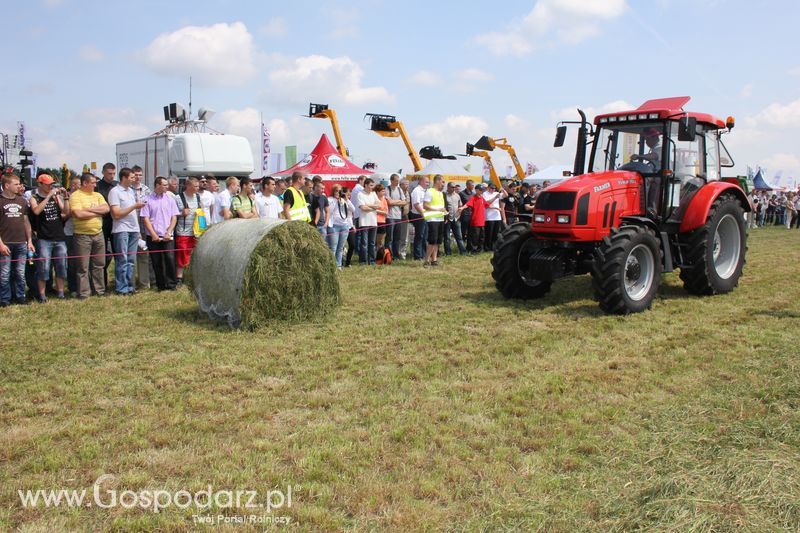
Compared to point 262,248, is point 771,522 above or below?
below

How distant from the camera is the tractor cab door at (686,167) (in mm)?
8078

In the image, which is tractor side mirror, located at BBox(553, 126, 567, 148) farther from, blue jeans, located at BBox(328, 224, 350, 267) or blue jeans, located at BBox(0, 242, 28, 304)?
blue jeans, located at BBox(0, 242, 28, 304)

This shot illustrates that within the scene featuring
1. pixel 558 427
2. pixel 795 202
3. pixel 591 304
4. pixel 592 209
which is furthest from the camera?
pixel 795 202

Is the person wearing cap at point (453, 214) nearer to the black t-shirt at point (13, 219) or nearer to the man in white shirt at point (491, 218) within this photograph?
the man in white shirt at point (491, 218)

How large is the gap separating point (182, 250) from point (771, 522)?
8.44 meters

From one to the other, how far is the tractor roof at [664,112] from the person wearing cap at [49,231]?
7357 mm

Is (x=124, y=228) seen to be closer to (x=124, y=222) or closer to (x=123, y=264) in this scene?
(x=124, y=222)

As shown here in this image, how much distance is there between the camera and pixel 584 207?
7.47 metres

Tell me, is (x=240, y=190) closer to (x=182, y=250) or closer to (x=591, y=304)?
(x=182, y=250)

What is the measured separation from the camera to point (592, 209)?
7516 millimetres

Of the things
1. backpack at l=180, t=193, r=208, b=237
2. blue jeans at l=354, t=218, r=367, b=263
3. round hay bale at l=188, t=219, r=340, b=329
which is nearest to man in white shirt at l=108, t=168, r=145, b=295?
backpack at l=180, t=193, r=208, b=237

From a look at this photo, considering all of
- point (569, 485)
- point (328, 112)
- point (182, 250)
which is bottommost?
point (569, 485)

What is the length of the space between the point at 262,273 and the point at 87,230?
3408 mm

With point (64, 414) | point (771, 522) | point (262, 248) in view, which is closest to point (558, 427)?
point (771, 522)
